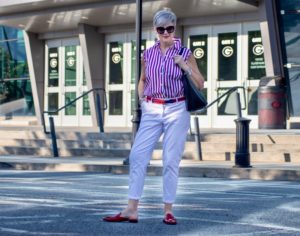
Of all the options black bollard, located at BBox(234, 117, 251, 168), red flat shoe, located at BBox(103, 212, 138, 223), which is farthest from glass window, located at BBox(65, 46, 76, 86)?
red flat shoe, located at BBox(103, 212, 138, 223)

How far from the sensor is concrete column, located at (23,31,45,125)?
28031 millimetres

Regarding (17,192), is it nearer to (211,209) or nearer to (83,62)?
(211,209)

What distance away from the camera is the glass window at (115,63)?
2617 cm

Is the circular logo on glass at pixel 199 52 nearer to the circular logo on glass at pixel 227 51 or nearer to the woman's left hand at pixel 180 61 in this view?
the circular logo on glass at pixel 227 51

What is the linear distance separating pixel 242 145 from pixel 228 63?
10104 mm

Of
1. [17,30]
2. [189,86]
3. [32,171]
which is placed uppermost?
[17,30]

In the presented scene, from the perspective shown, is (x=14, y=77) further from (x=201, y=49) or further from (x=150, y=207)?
(x=150, y=207)

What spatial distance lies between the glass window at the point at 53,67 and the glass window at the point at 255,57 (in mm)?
8309

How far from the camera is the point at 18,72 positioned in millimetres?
30125

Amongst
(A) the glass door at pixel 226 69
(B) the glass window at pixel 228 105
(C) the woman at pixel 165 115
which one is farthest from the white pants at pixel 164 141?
(B) the glass window at pixel 228 105

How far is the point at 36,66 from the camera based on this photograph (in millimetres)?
28203

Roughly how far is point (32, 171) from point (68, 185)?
4.01m

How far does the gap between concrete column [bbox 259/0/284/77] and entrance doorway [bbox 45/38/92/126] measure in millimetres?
8057

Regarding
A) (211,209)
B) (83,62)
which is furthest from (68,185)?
(83,62)
